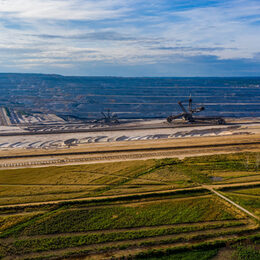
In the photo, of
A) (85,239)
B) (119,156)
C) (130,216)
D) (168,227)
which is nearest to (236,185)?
(168,227)

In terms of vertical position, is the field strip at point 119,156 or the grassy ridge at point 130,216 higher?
the field strip at point 119,156

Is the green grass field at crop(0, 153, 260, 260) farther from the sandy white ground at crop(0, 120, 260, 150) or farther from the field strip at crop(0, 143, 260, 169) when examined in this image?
the sandy white ground at crop(0, 120, 260, 150)

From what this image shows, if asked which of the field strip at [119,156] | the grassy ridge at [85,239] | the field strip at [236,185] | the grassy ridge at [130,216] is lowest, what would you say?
the grassy ridge at [85,239]

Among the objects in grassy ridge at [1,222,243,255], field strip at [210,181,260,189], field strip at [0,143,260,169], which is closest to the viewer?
grassy ridge at [1,222,243,255]

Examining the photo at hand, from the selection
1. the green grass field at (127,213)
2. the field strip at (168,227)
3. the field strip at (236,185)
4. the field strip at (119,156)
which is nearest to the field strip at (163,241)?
the green grass field at (127,213)

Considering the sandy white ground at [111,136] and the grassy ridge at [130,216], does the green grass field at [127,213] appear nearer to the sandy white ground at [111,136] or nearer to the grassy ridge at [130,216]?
the grassy ridge at [130,216]

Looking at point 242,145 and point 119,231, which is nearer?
point 119,231

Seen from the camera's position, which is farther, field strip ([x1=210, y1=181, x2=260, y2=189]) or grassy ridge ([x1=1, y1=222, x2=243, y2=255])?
field strip ([x1=210, y1=181, x2=260, y2=189])

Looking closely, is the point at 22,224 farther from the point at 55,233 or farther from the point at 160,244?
the point at 160,244

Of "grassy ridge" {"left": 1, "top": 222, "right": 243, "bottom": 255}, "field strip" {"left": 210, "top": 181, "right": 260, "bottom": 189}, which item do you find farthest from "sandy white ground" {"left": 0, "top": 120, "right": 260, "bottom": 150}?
"grassy ridge" {"left": 1, "top": 222, "right": 243, "bottom": 255}

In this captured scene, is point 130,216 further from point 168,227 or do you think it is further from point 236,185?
point 236,185

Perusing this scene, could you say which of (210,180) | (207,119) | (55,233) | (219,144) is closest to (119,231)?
(55,233)
